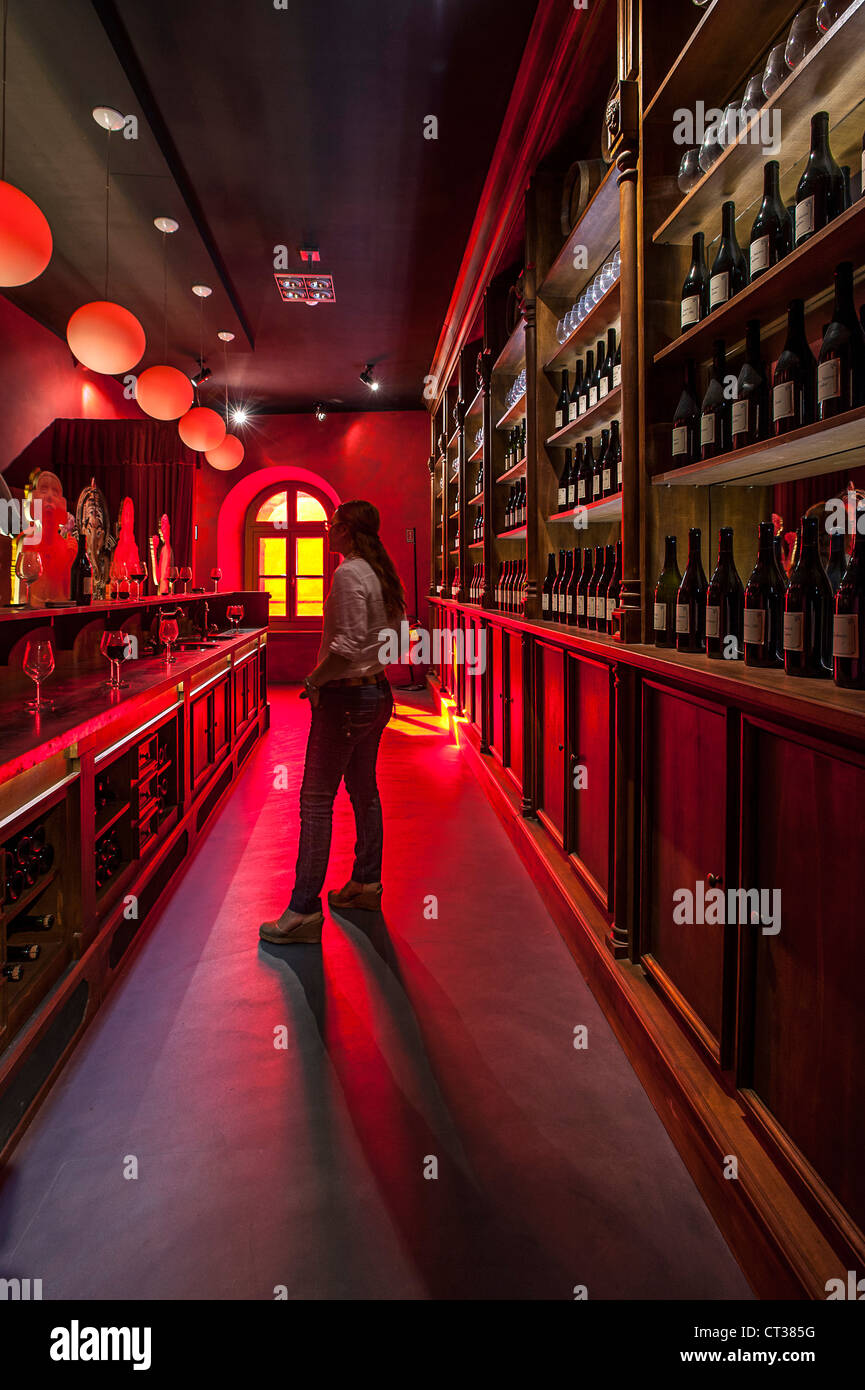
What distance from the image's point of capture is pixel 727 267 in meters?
2.18

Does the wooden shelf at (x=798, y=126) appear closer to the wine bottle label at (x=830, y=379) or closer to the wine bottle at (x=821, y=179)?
the wine bottle at (x=821, y=179)

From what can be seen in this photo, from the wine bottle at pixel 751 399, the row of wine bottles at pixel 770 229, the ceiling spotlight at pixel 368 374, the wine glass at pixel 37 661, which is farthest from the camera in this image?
the ceiling spotlight at pixel 368 374

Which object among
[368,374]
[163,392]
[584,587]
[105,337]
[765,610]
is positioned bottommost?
[765,610]

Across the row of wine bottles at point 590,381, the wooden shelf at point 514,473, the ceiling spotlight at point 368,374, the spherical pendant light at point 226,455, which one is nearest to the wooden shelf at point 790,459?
the row of wine bottles at point 590,381

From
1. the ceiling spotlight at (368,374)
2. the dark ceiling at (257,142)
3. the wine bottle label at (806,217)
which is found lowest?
the wine bottle label at (806,217)

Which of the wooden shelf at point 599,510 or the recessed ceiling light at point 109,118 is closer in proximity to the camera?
the wooden shelf at point 599,510

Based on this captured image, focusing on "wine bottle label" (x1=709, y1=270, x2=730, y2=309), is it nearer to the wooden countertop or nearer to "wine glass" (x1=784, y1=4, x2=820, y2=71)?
"wine glass" (x1=784, y1=4, x2=820, y2=71)

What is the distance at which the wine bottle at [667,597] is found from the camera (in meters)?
2.36

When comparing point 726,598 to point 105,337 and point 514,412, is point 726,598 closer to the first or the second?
point 105,337

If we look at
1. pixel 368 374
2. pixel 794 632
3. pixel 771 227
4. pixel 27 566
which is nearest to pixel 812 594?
pixel 794 632

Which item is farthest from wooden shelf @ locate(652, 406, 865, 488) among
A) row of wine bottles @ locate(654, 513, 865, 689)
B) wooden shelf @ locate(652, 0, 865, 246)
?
wooden shelf @ locate(652, 0, 865, 246)

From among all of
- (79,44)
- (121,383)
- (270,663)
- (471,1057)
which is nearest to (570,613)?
(471,1057)

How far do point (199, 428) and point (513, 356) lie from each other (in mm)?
2497

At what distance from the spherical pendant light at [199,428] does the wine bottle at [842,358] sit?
17.1 ft
